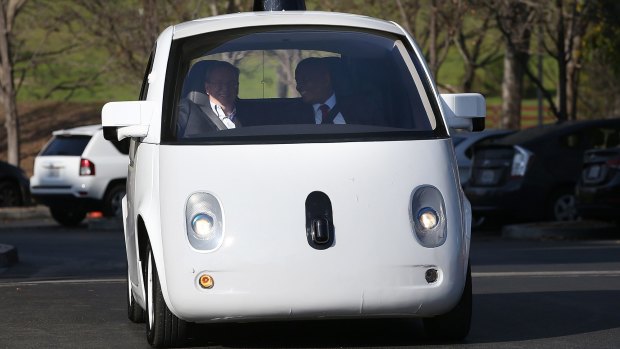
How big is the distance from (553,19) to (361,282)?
86.9 feet

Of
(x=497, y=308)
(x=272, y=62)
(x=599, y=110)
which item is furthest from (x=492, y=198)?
(x=599, y=110)

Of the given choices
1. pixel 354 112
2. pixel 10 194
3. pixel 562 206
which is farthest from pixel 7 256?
pixel 10 194

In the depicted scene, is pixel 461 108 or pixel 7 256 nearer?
pixel 461 108

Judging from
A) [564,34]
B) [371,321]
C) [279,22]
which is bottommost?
[564,34]

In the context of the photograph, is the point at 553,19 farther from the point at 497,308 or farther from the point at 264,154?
the point at 264,154

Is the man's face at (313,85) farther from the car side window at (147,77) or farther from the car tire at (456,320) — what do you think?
the car tire at (456,320)

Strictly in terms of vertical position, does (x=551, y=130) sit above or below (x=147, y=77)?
below

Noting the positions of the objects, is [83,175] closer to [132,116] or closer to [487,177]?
[487,177]

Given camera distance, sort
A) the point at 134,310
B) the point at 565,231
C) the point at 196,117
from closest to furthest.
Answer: the point at 196,117, the point at 134,310, the point at 565,231

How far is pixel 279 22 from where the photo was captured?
8.10 meters

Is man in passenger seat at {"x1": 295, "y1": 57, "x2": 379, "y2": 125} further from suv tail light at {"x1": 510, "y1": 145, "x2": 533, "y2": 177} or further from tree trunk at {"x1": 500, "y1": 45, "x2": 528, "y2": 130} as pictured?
tree trunk at {"x1": 500, "y1": 45, "x2": 528, "y2": 130}

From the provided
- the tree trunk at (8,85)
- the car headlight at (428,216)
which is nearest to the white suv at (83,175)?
the tree trunk at (8,85)

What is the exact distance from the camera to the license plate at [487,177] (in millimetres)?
21641

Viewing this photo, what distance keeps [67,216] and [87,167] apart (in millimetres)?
1508
